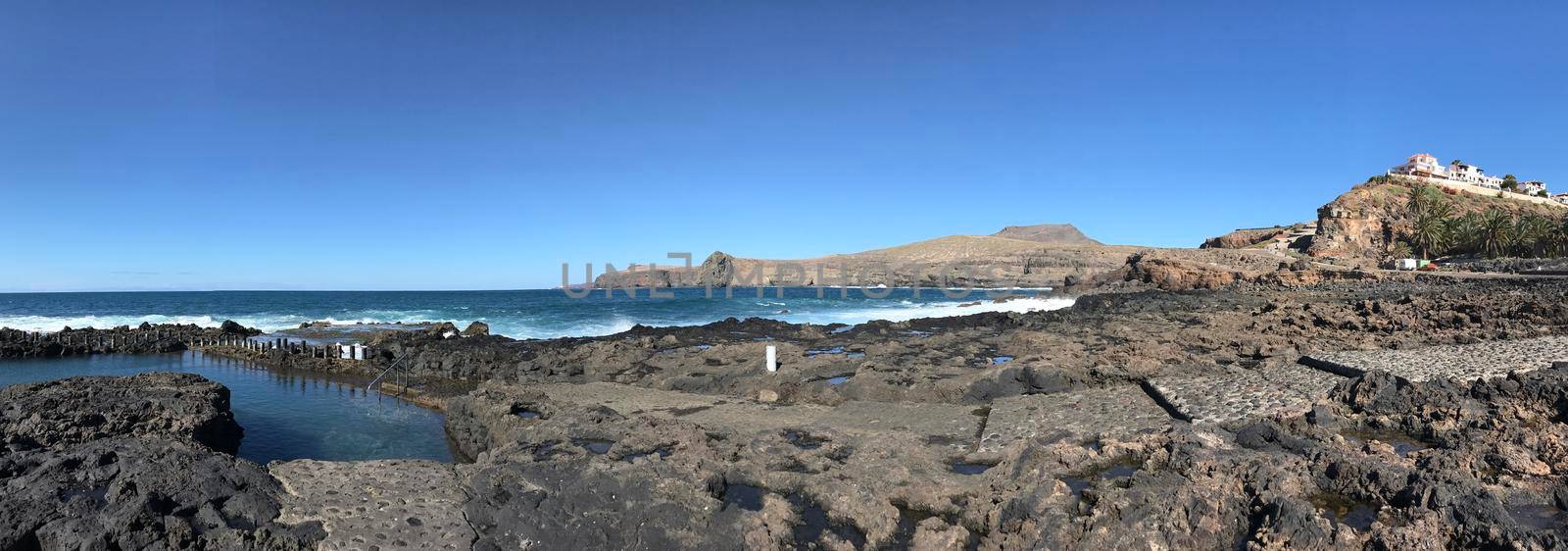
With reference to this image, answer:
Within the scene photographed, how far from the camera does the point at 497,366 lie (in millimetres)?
19766

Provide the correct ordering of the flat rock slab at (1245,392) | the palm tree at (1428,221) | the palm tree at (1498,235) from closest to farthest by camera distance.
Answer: the flat rock slab at (1245,392), the palm tree at (1498,235), the palm tree at (1428,221)

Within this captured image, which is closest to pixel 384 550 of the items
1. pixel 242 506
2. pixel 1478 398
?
pixel 242 506

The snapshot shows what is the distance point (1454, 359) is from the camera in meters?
13.4

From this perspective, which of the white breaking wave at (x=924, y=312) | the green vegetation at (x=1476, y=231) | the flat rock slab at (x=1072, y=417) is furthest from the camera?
the green vegetation at (x=1476, y=231)

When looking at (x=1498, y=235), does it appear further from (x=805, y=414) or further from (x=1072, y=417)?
(x=805, y=414)

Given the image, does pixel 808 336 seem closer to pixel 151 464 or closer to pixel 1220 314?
pixel 1220 314

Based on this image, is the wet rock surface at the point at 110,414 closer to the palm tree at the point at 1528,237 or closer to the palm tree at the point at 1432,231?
the palm tree at the point at 1528,237

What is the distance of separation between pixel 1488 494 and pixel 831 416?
783 cm

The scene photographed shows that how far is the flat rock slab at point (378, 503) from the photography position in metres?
6.11

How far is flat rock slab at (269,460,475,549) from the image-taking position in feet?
20.1

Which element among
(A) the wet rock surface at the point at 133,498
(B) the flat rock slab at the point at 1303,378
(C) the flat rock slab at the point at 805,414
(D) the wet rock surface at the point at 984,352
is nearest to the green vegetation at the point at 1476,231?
(D) the wet rock surface at the point at 984,352

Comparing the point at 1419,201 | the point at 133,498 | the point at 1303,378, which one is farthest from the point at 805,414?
the point at 1419,201

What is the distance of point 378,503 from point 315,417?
1065 centimetres

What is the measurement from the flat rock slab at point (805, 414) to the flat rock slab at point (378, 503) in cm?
456
